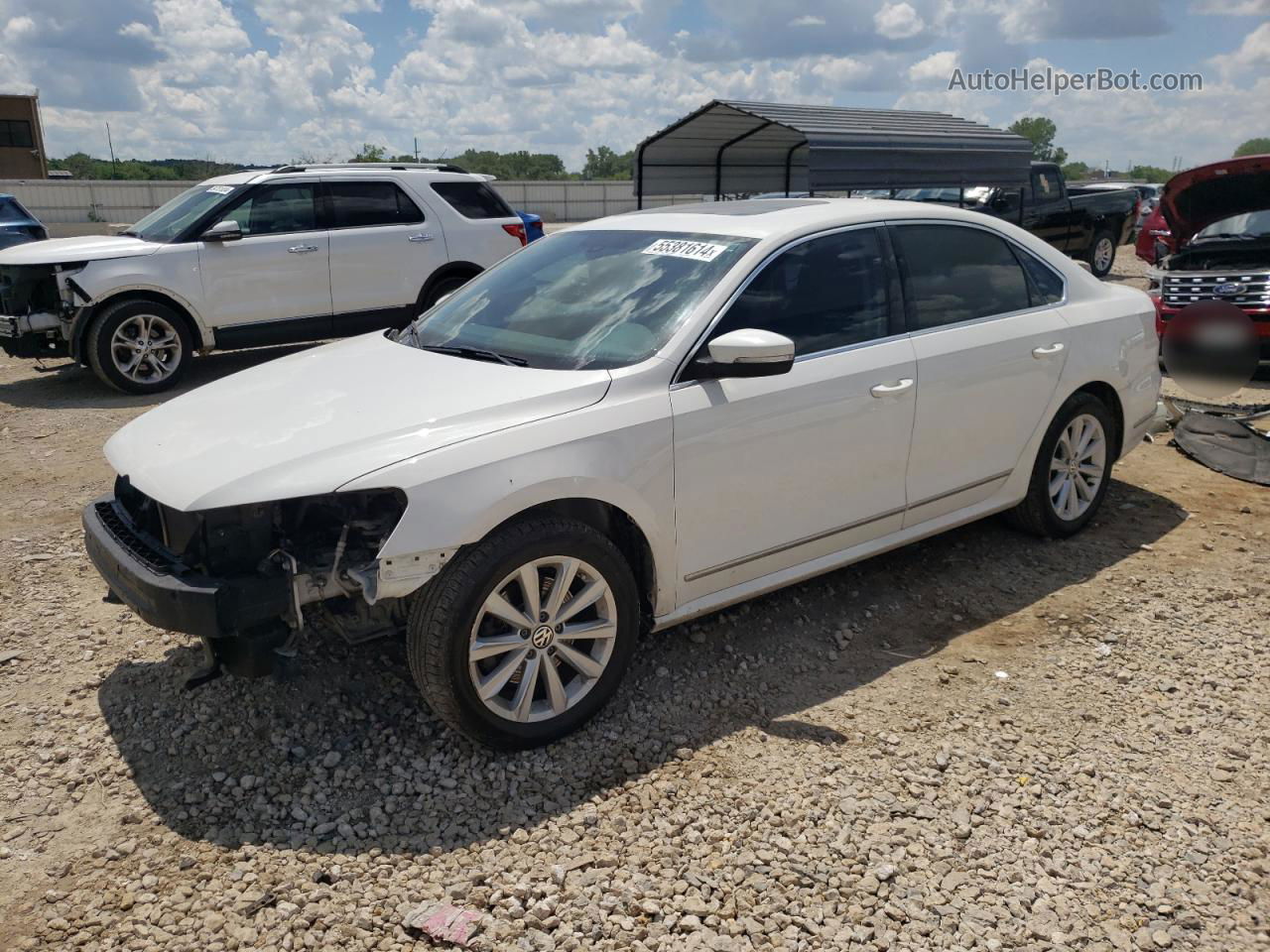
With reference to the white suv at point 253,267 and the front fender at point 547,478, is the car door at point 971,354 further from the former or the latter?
the white suv at point 253,267

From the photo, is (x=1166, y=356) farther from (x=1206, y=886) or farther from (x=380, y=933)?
(x=380, y=933)

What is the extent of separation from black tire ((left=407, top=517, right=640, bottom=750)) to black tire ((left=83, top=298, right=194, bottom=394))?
6.67 metres

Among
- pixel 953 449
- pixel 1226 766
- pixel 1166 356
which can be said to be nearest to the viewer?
pixel 1226 766

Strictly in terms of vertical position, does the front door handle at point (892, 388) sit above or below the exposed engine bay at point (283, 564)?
above

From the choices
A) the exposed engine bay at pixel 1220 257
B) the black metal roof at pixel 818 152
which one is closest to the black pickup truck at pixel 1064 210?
the black metal roof at pixel 818 152

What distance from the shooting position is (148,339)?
8.77 metres

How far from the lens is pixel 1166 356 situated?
800cm

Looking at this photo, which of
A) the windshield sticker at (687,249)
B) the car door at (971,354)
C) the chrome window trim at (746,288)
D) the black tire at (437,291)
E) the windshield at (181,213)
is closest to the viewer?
the chrome window trim at (746,288)

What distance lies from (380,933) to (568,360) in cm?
193

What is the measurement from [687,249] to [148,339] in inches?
254

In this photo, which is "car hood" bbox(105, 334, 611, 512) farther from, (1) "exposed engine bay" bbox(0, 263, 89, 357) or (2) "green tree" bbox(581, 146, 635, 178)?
(2) "green tree" bbox(581, 146, 635, 178)

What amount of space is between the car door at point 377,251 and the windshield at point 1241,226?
709cm

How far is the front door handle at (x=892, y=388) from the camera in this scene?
406 cm

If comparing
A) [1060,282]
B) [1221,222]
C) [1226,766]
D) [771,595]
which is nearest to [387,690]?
[771,595]
